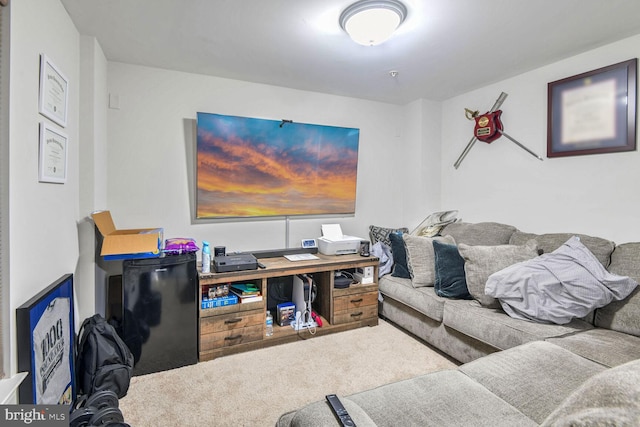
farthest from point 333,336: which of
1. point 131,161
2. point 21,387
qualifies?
point 131,161

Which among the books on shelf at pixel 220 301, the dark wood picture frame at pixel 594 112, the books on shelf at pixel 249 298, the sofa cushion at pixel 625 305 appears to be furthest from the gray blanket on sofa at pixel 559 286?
the books on shelf at pixel 220 301

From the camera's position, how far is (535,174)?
286 centimetres

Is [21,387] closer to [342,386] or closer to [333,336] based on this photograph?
[342,386]

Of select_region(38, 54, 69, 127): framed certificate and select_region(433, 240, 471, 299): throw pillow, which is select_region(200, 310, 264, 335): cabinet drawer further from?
select_region(38, 54, 69, 127): framed certificate

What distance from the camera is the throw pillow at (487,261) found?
2340mm

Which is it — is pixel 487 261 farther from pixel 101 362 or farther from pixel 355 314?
pixel 101 362

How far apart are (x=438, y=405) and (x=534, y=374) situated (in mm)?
566

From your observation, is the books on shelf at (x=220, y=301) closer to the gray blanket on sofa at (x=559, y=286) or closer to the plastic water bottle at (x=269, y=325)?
the plastic water bottle at (x=269, y=325)

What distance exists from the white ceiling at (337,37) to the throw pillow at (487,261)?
1.49 meters

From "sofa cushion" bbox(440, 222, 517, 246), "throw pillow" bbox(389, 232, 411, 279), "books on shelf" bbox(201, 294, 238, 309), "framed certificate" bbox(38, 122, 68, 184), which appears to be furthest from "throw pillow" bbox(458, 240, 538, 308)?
"framed certificate" bbox(38, 122, 68, 184)

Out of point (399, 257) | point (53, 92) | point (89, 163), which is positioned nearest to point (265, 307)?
point (399, 257)

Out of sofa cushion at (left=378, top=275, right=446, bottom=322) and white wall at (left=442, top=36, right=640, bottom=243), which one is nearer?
white wall at (left=442, top=36, right=640, bottom=243)

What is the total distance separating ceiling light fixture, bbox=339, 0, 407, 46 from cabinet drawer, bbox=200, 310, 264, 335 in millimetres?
2162

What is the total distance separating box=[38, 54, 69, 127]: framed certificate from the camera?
5.29 ft
